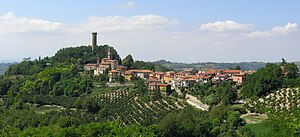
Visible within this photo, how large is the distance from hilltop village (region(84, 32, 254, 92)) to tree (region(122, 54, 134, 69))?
2.01 m

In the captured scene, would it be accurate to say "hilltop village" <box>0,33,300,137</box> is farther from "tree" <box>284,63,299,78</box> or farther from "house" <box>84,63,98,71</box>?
"house" <box>84,63,98,71</box>

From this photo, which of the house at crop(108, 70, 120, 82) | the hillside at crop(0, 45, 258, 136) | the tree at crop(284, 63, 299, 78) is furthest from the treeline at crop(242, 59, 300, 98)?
the house at crop(108, 70, 120, 82)

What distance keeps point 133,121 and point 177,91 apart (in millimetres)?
15021

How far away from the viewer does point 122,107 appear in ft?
135

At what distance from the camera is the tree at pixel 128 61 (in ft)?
236

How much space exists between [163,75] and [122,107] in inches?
863

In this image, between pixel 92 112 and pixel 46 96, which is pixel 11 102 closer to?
pixel 46 96

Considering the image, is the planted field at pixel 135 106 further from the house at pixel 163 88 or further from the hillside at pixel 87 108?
the house at pixel 163 88

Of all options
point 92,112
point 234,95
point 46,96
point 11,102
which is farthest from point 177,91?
point 11,102

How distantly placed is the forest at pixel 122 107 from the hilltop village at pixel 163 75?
2145mm

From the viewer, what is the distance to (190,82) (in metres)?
53.8

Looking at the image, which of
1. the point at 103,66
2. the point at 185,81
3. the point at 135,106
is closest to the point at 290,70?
the point at 185,81

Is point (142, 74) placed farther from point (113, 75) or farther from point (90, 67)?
point (90, 67)

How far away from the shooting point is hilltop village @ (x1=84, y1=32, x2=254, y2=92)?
52906 millimetres
